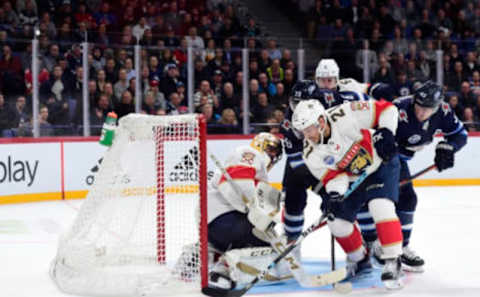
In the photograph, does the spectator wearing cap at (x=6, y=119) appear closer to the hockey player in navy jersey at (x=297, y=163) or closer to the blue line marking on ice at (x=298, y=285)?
the hockey player in navy jersey at (x=297, y=163)

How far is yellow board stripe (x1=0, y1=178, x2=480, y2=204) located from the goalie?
0.22 metres

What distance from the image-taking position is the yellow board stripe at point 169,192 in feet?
13.1

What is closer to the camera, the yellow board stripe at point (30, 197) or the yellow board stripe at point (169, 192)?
the yellow board stripe at point (169, 192)

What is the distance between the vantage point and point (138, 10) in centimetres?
986

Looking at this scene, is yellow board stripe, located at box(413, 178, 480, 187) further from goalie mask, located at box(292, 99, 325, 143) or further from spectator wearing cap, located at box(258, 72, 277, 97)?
goalie mask, located at box(292, 99, 325, 143)

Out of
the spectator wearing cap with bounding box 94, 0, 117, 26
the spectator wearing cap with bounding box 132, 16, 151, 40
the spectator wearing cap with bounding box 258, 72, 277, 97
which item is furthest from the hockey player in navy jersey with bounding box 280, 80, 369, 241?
the spectator wearing cap with bounding box 94, 0, 117, 26

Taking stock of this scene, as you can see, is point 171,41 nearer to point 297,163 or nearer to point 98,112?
point 98,112

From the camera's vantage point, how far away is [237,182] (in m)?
3.63

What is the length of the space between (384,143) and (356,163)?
16 cm

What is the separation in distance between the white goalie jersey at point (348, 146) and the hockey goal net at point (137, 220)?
23.5 inches

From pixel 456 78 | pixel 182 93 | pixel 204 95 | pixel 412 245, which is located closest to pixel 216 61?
pixel 204 95

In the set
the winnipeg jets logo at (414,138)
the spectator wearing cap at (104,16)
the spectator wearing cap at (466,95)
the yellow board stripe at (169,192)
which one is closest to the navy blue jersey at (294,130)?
the winnipeg jets logo at (414,138)

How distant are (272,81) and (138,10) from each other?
7.96ft

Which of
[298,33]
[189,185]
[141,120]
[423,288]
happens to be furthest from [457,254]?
[298,33]
